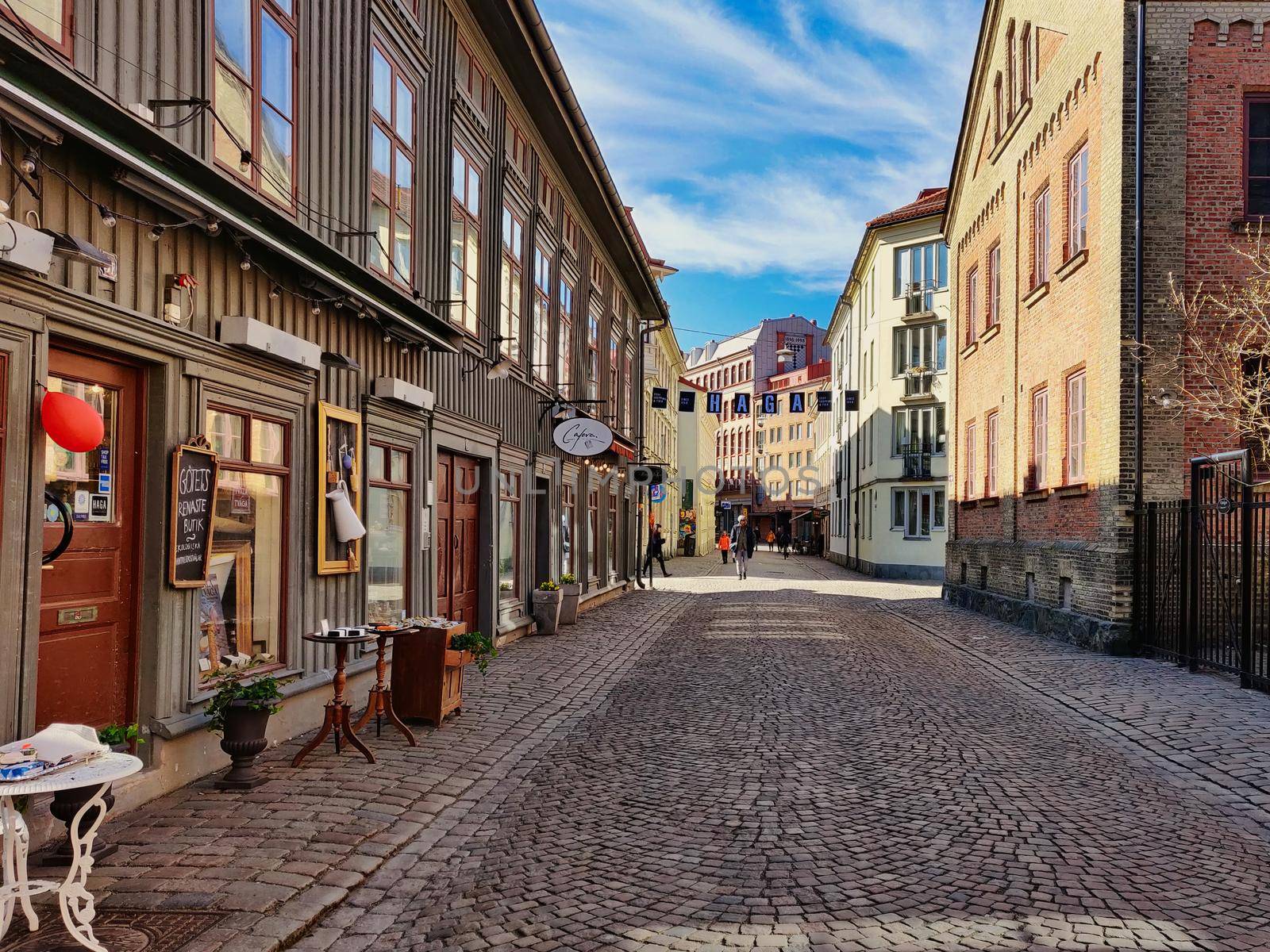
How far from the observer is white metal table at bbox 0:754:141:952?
3719 mm

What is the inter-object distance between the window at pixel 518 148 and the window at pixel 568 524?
5.74m

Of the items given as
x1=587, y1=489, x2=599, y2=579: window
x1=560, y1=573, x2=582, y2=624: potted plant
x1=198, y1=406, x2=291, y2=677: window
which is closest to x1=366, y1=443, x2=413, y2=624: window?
x1=198, y1=406, x2=291, y2=677: window

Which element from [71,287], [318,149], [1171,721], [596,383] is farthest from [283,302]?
[596,383]

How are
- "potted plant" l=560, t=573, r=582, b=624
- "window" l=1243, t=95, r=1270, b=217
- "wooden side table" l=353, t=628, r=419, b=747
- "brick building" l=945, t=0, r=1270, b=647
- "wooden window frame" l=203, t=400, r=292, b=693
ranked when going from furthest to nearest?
"potted plant" l=560, t=573, r=582, b=624 < "window" l=1243, t=95, r=1270, b=217 < "brick building" l=945, t=0, r=1270, b=647 < "wooden window frame" l=203, t=400, r=292, b=693 < "wooden side table" l=353, t=628, r=419, b=747

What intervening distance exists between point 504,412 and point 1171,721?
29.8ft

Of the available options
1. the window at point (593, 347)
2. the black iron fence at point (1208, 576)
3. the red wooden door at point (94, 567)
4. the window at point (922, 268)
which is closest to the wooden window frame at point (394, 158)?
the red wooden door at point (94, 567)

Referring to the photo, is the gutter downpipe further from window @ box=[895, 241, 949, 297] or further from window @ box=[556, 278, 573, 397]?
window @ box=[895, 241, 949, 297]

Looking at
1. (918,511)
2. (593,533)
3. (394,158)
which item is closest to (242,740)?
(394,158)

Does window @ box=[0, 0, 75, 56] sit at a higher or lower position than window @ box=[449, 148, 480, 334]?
lower

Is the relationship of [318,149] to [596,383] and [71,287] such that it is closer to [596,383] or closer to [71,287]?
[71,287]

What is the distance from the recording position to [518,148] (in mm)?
15383

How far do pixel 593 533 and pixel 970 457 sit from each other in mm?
8492

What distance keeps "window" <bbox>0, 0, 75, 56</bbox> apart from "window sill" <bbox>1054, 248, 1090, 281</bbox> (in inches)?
524

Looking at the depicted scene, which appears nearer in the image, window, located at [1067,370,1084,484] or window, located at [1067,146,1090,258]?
window, located at [1067,146,1090,258]
